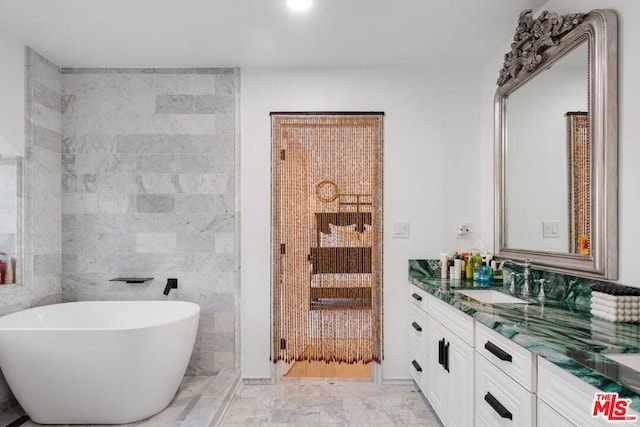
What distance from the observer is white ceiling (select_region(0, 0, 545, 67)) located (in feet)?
7.26

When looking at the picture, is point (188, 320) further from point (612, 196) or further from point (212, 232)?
point (612, 196)

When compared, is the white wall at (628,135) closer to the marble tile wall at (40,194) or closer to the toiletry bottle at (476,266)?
the toiletry bottle at (476,266)

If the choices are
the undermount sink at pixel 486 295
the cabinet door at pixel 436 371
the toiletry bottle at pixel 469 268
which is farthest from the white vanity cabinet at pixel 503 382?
the toiletry bottle at pixel 469 268

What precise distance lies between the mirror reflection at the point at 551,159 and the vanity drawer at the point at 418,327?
760 mm

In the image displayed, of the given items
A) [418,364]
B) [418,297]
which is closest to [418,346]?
[418,364]

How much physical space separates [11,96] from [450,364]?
10.7 ft

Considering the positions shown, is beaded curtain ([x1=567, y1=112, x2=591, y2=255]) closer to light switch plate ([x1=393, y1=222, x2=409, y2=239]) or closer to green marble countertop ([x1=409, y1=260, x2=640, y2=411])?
green marble countertop ([x1=409, y1=260, x2=640, y2=411])

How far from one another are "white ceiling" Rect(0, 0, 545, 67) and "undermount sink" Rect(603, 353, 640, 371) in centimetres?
191

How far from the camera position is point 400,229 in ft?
9.85

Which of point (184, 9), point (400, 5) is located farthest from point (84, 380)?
point (400, 5)

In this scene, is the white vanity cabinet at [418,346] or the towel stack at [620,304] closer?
the towel stack at [620,304]

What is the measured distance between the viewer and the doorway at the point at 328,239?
2.98 meters

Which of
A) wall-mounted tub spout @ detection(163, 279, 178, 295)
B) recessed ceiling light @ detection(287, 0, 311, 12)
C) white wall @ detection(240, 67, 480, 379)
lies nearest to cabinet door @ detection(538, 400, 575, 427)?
white wall @ detection(240, 67, 480, 379)

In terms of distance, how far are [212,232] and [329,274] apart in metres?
0.98
